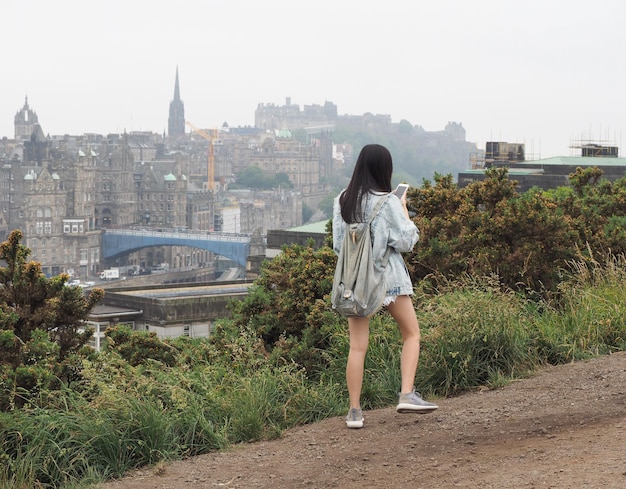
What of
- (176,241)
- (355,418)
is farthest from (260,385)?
(176,241)

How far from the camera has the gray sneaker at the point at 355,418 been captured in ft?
16.1

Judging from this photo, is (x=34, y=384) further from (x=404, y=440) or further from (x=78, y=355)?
(x=404, y=440)

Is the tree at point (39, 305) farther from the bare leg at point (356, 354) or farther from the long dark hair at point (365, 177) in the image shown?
the long dark hair at point (365, 177)

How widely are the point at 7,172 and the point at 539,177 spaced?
10371cm

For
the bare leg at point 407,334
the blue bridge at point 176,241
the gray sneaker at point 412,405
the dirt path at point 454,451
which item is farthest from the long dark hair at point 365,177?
the blue bridge at point 176,241

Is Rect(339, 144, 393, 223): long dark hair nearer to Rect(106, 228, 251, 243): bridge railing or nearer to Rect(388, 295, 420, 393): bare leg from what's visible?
Rect(388, 295, 420, 393): bare leg

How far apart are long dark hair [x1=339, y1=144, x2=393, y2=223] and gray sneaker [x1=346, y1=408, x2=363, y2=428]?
2.54ft

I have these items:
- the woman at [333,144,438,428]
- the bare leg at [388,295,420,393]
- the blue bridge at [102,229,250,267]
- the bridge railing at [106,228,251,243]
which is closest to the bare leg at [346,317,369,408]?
the woman at [333,144,438,428]

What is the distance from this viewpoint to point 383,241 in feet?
15.9

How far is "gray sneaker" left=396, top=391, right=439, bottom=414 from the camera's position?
16.1ft

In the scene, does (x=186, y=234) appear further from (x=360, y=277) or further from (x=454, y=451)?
(x=454, y=451)

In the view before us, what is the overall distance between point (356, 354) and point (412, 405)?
306 millimetres

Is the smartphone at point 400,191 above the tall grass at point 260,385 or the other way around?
above

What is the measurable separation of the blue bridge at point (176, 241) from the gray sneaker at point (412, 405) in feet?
306
